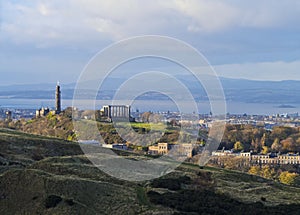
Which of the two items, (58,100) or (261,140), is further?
(58,100)

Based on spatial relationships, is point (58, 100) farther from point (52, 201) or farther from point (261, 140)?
point (52, 201)

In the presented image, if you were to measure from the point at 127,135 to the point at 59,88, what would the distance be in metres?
35.7

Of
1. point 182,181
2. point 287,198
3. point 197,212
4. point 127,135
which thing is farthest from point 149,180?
point 127,135

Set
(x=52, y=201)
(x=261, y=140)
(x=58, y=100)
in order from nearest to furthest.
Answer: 1. (x=52, y=201)
2. (x=261, y=140)
3. (x=58, y=100)

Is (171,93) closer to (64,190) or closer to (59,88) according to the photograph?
(64,190)

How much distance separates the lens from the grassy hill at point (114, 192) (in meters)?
29.9

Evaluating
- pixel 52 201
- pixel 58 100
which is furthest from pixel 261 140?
pixel 52 201

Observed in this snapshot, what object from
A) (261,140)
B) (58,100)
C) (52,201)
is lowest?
(52,201)

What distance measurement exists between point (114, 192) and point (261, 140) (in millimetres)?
88702

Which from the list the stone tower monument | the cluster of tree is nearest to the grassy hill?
the cluster of tree

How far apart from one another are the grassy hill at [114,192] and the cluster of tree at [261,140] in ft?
225

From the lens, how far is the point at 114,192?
32.6m

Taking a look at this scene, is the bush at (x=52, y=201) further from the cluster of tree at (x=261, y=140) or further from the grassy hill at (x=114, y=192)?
the cluster of tree at (x=261, y=140)

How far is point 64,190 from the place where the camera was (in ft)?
103
